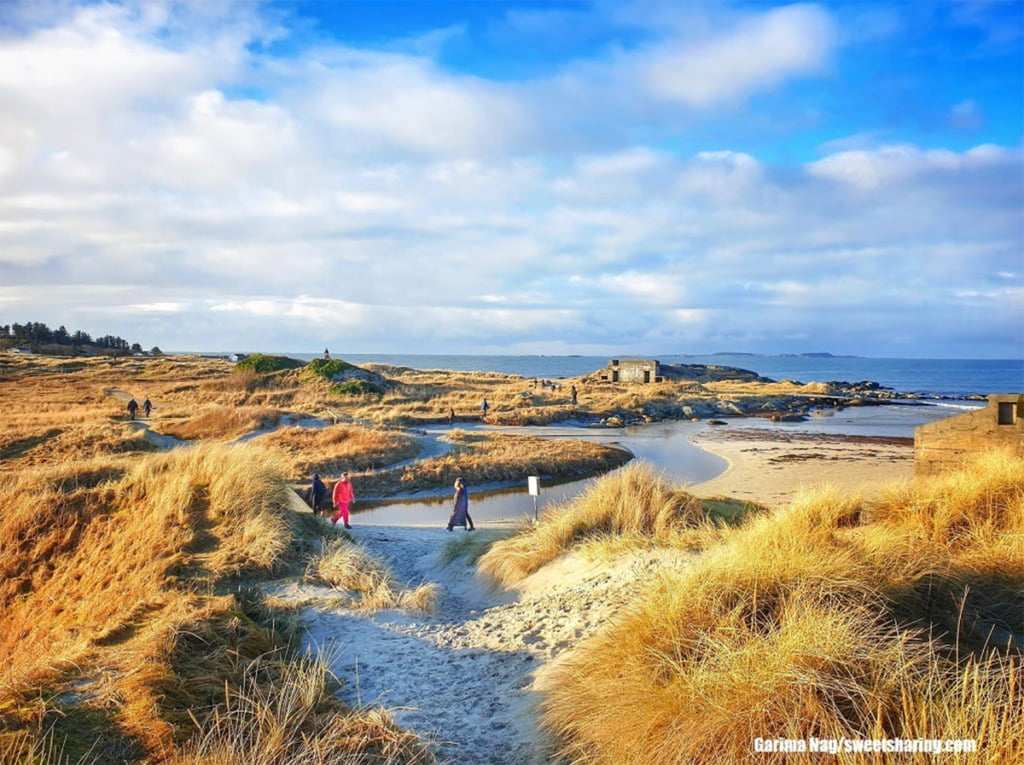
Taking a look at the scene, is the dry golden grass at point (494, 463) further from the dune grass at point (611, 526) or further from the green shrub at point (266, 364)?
the green shrub at point (266, 364)

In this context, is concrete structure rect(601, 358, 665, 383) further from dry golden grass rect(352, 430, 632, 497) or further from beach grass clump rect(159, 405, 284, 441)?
beach grass clump rect(159, 405, 284, 441)

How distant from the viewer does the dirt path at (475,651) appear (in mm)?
5477

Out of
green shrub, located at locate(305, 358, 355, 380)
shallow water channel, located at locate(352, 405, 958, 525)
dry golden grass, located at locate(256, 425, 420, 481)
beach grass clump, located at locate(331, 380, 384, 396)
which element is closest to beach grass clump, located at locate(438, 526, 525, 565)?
shallow water channel, located at locate(352, 405, 958, 525)

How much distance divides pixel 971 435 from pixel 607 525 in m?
10.2

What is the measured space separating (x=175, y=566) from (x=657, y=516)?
23.1 feet

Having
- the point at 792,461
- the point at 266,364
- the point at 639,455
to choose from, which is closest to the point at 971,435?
the point at 792,461

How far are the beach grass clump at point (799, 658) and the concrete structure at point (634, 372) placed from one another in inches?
3050

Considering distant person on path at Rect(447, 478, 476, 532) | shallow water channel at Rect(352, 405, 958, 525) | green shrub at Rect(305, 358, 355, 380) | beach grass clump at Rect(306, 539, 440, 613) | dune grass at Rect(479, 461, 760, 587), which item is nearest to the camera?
beach grass clump at Rect(306, 539, 440, 613)

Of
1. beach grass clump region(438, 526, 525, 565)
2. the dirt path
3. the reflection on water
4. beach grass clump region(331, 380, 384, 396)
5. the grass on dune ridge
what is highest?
Answer: beach grass clump region(331, 380, 384, 396)

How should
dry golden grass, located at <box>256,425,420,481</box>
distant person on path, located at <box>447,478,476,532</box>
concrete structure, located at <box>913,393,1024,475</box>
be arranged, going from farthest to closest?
dry golden grass, located at <box>256,425,420,481</box> < distant person on path, located at <box>447,478,476,532</box> < concrete structure, located at <box>913,393,1024,475</box>

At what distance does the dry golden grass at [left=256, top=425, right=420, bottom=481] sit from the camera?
28.9 m

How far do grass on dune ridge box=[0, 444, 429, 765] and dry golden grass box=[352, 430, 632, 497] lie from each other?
14.1 m

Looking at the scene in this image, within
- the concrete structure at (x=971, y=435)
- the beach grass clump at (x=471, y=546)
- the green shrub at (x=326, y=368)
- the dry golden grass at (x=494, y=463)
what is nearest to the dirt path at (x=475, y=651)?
the beach grass clump at (x=471, y=546)

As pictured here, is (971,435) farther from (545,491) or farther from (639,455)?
(639,455)
